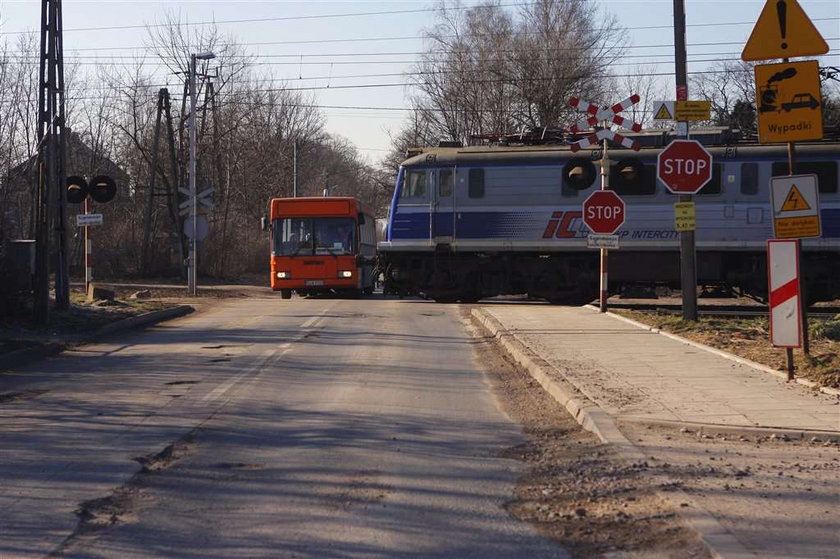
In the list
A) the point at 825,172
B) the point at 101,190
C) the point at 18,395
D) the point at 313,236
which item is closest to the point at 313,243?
the point at 313,236

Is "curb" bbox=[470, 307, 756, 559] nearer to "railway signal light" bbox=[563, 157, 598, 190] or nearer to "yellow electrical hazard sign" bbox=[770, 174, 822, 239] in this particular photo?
"yellow electrical hazard sign" bbox=[770, 174, 822, 239]

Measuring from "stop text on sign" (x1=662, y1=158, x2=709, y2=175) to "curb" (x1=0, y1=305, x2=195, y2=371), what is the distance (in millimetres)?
9827

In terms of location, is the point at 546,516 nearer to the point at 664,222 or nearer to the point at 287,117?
the point at 664,222

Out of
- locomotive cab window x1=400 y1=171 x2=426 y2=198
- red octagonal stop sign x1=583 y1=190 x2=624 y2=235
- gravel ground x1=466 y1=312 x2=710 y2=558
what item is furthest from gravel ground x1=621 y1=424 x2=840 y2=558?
locomotive cab window x1=400 y1=171 x2=426 y2=198

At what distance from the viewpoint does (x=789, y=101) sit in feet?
34.6

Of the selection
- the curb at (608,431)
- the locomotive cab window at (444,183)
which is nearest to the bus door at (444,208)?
the locomotive cab window at (444,183)

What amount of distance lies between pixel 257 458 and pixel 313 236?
2199 centimetres

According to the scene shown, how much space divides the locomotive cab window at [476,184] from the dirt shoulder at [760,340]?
698cm

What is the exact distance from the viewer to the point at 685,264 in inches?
675

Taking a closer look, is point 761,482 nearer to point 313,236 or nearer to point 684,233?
point 684,233

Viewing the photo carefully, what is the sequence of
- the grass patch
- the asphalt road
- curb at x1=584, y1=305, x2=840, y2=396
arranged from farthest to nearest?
the grass patch → curb at x1=584, y1=305, x2=840, y2=396 → the asphalt road

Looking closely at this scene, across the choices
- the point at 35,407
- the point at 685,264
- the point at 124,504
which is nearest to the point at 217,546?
the point at 124,504

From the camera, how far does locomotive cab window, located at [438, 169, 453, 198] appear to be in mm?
25500

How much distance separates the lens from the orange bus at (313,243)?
29203 millimetres
